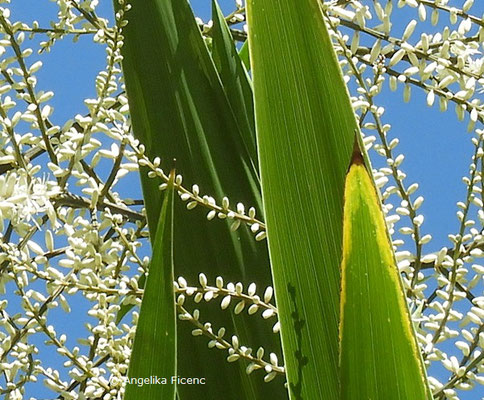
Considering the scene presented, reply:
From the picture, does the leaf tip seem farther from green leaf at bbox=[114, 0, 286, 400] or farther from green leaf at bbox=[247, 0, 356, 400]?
green leaf at bbox=[114, 0, 286, 400]

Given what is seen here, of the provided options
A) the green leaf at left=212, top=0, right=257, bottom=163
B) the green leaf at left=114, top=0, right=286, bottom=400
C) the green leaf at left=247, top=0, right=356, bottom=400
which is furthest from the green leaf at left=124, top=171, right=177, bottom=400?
the green leaf at left=212, top=0, right=257, bottom=163

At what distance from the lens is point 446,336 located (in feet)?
2.16

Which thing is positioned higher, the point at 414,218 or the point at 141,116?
the point at 141,116

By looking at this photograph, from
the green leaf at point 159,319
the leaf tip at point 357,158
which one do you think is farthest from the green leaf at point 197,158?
the leaf tip at point 357,158

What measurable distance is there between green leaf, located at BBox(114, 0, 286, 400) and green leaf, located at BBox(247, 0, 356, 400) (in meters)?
0.24

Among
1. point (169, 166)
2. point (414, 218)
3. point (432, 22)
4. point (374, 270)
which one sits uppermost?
point (432, 22)

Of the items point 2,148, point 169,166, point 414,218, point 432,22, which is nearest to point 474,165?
point 414,218

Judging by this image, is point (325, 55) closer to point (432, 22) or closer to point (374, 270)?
point (374, 270)

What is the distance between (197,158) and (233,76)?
0.13 meters

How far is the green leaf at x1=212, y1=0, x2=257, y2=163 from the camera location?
34.4 inches

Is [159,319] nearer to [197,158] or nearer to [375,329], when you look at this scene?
[375,329]

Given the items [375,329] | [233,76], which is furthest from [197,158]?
[375,329]

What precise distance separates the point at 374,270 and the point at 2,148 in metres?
0.50

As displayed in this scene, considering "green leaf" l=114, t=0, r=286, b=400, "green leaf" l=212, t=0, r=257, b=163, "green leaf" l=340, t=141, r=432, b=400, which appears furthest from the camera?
"green leaf" l=212, t=0, r=257, b=163
